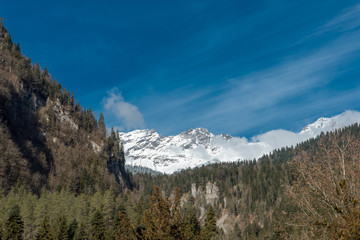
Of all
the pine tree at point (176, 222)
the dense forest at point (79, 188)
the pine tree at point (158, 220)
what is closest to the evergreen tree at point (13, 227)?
the dense forest at point (79, 188)

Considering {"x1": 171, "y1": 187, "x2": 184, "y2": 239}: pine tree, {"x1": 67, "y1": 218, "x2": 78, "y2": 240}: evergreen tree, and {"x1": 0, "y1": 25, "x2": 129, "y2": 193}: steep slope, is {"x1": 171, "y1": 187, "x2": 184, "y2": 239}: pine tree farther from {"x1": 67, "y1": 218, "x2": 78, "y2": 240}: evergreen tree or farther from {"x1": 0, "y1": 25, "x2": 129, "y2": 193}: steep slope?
{"x1": 0, "y1": 25, "x2": 129, "y2": 193}: steep slope

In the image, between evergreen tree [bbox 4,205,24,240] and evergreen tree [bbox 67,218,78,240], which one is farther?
evergreen tree [bbox 67,218,78,240]

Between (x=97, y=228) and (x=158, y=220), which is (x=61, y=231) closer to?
(x=97, y=228)

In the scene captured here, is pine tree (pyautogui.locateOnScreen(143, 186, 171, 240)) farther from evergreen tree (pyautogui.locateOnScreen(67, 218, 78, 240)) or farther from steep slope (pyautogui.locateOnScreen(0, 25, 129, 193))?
steep slope (pyautogui.locateOnScreen(0, 25, 129, 193))

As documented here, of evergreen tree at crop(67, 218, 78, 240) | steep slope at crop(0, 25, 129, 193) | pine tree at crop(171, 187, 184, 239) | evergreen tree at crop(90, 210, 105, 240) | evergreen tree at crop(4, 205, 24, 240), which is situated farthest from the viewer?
steep slope at crop(0, 25, 129, 193)

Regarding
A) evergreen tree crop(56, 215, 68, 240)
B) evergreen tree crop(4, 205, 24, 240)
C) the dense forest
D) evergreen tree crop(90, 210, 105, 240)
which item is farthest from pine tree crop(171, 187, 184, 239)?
evergreen tree crop(90, 210, 105, 240)

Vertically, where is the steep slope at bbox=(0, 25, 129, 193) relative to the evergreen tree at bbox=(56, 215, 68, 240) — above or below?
above

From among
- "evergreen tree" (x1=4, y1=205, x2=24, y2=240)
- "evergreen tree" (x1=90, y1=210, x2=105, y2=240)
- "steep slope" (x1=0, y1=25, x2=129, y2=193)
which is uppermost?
"steep slope" (x1=0, y1=25, x2=129, y2=193)

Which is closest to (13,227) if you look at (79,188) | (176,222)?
(176,222)

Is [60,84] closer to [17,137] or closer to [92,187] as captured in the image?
[17,137]

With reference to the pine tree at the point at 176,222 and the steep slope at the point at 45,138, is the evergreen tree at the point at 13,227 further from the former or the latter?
the steep slope at the point at 45,138

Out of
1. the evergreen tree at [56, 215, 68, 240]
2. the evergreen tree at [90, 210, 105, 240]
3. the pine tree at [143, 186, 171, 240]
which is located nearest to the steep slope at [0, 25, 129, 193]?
the evergreen tree at [90, 210, 105, 240]

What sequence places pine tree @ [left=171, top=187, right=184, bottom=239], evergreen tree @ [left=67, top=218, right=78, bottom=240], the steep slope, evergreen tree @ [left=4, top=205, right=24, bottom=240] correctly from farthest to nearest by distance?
the steep slope
evergreen tree @ [left=67, top=218, right=78, bottom=240]
evergreen tree @ [left=4, top=205, right=24, bottom=240]
pine tree @ [left=171, top=187, right=184, bottom=239]

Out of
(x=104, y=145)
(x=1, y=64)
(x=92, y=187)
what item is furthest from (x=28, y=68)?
(x=92, y=187)
